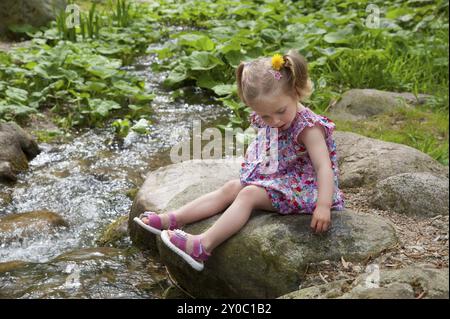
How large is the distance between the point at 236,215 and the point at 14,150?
2542 millimetres

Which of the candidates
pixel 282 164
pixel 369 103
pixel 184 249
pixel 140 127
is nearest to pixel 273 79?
pixel 282 164

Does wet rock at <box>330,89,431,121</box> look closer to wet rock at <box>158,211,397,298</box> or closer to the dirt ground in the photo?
the dirt ground

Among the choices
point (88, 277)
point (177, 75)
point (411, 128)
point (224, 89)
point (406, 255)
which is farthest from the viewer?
point (177, 75)

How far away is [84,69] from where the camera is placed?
615 centimetres

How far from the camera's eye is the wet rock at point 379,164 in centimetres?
353

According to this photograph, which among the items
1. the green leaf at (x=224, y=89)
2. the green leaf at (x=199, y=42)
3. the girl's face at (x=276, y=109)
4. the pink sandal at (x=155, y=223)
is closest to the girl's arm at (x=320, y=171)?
the girl's face at (x=276, y=109)

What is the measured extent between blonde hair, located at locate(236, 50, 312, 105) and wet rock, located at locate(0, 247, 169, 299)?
118 centimetres

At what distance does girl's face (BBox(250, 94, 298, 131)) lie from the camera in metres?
2.75

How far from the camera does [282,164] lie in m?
2.92

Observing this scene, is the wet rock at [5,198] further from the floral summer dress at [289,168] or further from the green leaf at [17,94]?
the floral summer dress at [289,168]

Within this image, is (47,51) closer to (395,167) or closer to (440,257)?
(395,167)

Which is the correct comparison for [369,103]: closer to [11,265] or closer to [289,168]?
[289,168]

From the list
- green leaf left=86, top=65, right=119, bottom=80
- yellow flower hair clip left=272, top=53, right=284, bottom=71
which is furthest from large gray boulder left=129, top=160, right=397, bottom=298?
green leaf left=86, top=65, right=119, bottom=80

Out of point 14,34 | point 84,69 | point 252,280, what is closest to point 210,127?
point 84,69
